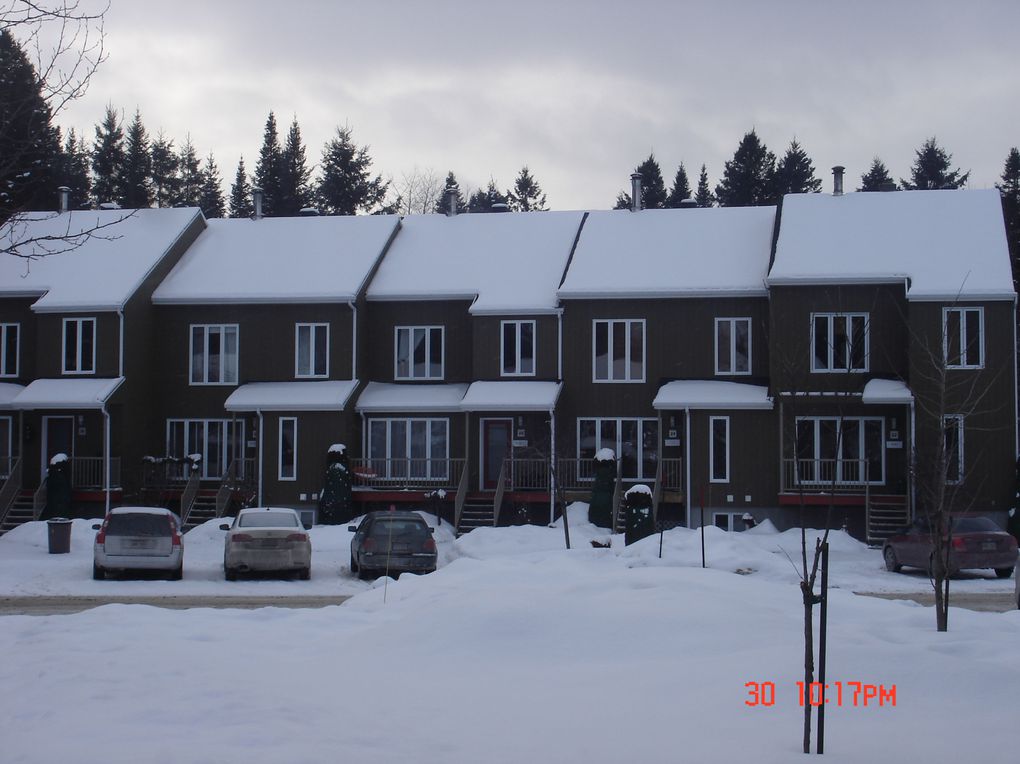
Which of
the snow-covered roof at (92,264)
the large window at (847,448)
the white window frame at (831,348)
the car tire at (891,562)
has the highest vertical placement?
the snow-covered roof at (92,264)

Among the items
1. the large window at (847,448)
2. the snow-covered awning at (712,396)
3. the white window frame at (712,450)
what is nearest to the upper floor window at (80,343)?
the snow-covered awning at (712,396)

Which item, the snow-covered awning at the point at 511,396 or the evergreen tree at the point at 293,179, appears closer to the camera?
the snow-covered awning at the point at 511,396

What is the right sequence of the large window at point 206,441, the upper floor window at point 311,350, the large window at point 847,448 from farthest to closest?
the large window at point 206,441 → the upper floor window at point 311,350 → the large window at point 847,448

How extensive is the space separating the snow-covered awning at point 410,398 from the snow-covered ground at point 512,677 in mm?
18468

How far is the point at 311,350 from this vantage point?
36219 millimetres

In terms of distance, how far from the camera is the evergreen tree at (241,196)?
7900cm

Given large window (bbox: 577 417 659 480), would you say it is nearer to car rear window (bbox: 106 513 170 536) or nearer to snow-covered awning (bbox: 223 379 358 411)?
snow-covered awning (bbox: 223 379 358 411)

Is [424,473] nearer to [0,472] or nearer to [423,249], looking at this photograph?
[423,249]

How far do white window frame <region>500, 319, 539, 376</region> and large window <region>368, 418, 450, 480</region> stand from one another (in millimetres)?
2617

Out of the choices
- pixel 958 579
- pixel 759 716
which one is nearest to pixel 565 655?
pixel 759 716

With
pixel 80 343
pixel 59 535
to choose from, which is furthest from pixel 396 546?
pixel 80 343

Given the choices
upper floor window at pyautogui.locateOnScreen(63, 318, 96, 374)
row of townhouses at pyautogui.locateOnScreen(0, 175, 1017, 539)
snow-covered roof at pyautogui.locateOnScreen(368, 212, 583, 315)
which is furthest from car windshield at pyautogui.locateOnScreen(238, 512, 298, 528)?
upper floor window at pyautogui.locateOnScreen(63, 318, 96, 374)

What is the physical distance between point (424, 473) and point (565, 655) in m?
23.8

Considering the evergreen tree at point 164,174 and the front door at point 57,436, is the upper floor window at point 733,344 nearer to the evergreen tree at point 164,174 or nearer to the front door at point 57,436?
the front door at point 57,436
